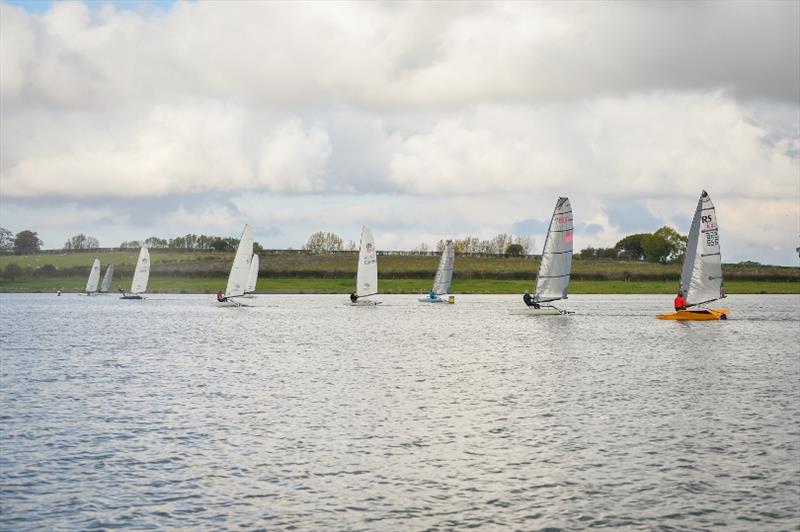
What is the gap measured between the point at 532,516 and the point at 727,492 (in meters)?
5.31

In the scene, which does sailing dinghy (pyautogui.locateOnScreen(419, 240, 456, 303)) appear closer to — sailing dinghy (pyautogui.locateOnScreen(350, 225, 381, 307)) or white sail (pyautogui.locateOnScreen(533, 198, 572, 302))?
sailing dinghy (pyautogui.locateOnScreen(350, 225, 381, 307))

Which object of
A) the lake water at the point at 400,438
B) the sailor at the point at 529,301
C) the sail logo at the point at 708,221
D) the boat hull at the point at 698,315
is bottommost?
the lake water at the point at 400,438

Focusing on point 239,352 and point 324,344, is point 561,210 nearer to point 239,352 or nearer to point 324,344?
point 324,344

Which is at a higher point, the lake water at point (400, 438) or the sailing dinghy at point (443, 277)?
the sailing dinghy at point (443, 277)

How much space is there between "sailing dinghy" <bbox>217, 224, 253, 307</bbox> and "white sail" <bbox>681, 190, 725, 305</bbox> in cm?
5433

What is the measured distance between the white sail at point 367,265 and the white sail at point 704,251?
141 ft

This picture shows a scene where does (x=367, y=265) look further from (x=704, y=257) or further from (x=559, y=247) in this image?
(x=704, y=257)

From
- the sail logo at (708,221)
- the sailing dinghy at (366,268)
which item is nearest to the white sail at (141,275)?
the sailing dinghy at (366,268)

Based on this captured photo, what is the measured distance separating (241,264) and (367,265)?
16.5 meters

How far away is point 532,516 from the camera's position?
787 inches

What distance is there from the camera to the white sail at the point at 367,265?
4774 inches

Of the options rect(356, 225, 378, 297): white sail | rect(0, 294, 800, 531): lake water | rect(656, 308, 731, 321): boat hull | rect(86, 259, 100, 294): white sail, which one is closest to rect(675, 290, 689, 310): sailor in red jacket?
rect(656, 308, 731, 321): boat hull

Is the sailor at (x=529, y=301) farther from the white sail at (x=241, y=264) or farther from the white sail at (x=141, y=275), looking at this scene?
the white sail at (x=141, y=275)

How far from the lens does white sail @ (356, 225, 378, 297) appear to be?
4774 inches
